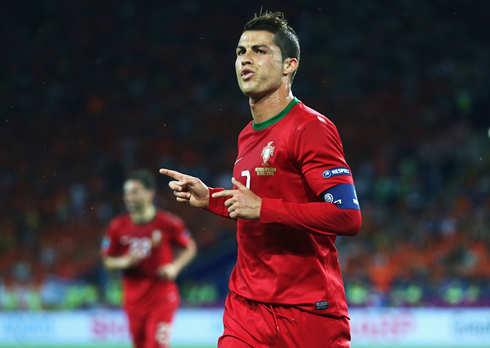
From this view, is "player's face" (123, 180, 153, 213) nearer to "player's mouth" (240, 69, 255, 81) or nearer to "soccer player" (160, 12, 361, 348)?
"soccer player" (160, 12, 361, 348)

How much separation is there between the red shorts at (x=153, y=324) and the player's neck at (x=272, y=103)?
3.80 m

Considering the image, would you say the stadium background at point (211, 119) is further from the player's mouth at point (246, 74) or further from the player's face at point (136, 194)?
the player's mouth at point (246, 74)

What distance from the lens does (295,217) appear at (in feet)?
9.32

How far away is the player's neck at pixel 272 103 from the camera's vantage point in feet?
10.6

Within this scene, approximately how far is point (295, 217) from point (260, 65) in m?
0.79

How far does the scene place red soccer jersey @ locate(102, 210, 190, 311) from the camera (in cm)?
668

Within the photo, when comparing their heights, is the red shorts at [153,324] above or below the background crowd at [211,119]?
below

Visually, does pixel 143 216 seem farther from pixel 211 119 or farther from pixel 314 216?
pixel 211 119

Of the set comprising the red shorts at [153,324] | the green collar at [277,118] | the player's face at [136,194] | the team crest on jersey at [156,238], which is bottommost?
the red shorts at [153,324]

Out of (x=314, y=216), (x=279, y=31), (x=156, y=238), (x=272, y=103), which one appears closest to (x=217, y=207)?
(x=272, y=103)

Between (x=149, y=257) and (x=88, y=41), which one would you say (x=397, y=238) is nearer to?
(x=149, y=257)

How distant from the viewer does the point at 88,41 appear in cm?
2048

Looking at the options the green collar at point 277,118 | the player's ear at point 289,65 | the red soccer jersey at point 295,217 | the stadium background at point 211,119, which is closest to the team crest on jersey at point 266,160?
the red soccer jersey at point 295,217

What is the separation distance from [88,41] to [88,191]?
5.88m
